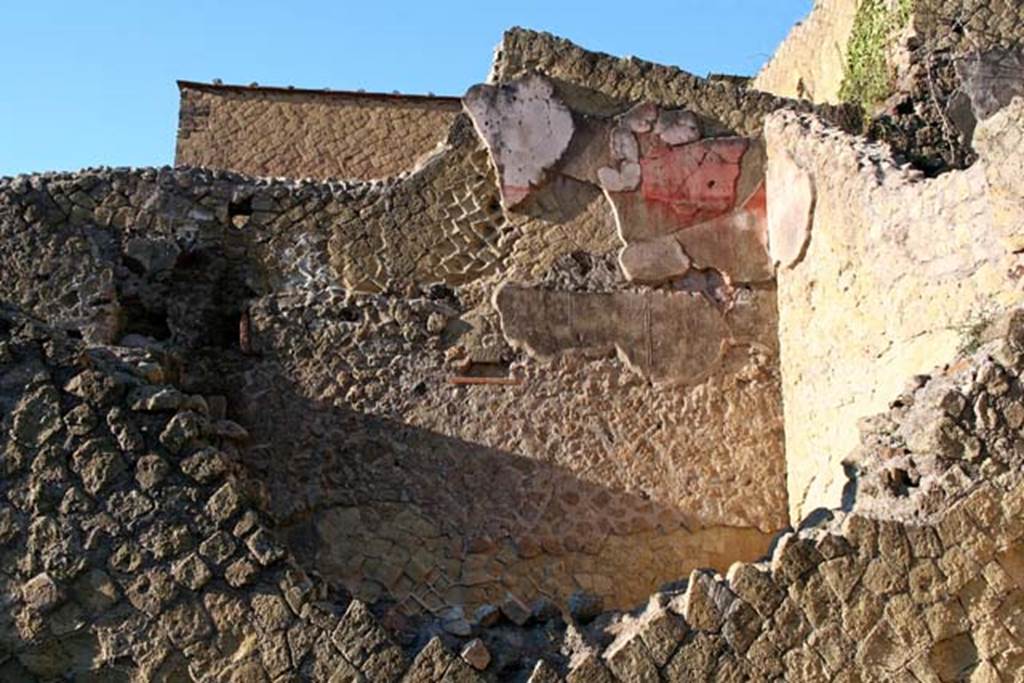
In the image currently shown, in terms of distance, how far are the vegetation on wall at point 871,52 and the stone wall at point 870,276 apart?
70 cm

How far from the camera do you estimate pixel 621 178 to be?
7199 millimetres

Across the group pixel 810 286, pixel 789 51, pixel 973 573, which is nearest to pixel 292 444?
pixel 810 286

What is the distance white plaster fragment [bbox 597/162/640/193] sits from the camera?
7.18m

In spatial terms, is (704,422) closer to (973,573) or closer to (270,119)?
(973,573)

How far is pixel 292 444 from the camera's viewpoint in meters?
6.50

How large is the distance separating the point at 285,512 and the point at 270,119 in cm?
549

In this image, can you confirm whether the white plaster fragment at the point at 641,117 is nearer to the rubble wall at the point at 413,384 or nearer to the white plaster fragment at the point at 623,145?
the white plaster fragment at the point at 623,145

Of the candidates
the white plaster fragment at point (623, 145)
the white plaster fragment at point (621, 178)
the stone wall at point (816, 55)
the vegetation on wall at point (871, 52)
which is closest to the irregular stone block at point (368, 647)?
the white plaster fragment at point (621, 178)

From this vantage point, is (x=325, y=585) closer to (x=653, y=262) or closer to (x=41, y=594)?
(x=41, y=594)

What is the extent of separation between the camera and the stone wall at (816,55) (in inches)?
329

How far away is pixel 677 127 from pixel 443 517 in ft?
8.18

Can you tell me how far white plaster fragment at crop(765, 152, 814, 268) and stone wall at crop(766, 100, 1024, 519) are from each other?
0.8 inches

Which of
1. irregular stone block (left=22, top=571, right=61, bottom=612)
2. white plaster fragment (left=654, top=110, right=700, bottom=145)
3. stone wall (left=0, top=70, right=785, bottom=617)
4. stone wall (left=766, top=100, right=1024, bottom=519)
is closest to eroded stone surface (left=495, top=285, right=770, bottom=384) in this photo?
stone wall (left=0, top=70, right=785, bottom=617)

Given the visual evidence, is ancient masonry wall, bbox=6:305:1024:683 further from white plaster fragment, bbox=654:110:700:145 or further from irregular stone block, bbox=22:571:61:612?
white plaster fragment, bbox=654:110:700:145
